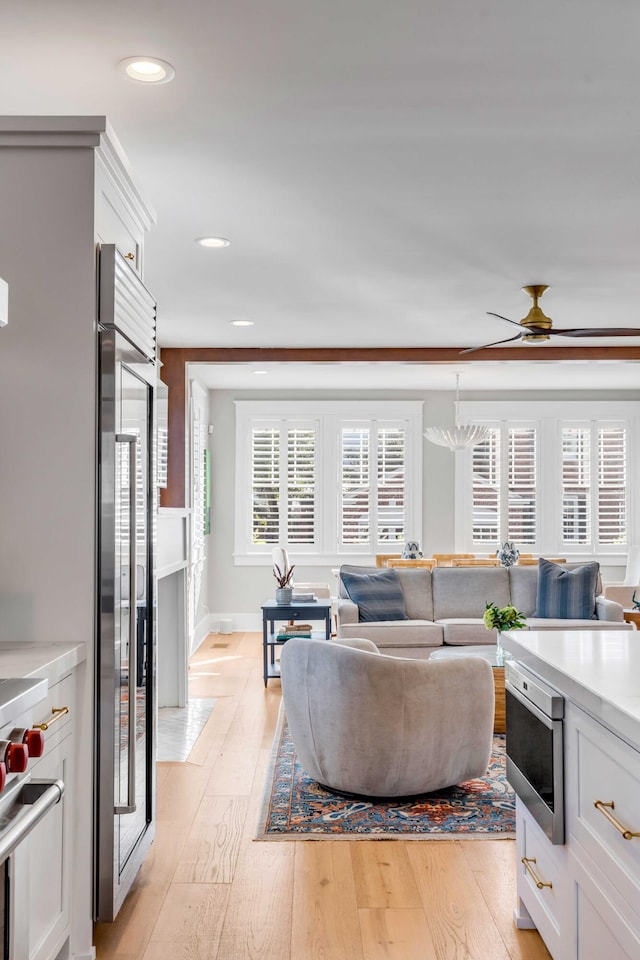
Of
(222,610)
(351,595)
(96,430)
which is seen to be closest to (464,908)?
(96,430)

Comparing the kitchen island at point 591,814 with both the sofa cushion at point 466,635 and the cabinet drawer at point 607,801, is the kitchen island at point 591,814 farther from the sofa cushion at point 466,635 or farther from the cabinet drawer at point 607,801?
the sofa cushion at point 466,635

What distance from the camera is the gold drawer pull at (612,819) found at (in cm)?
169

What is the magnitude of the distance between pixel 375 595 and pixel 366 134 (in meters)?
4.22

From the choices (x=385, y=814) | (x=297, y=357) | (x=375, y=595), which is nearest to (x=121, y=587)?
(x=385, y=814)

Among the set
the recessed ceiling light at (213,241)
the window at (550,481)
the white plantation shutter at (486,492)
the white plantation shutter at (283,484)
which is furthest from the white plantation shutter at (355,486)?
the recessed ceiling light at (213,241)

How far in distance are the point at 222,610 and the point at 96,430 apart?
7.02 m

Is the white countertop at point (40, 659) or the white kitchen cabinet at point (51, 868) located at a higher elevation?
the white countertop at point (40, 659)

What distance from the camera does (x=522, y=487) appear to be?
30.9 ft

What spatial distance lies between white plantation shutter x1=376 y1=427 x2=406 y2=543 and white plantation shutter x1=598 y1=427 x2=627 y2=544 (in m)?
2.27

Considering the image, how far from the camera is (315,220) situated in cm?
370

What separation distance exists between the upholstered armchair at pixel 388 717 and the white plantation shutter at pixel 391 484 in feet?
18.0

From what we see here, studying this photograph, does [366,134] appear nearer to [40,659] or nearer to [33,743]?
[40,659]

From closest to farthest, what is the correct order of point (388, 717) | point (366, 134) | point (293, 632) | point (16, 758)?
point (16, 758)
point (366, 134)
point (388, 717)
point (293, 632)

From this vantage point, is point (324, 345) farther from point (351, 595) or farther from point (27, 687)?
point (27, 687)
